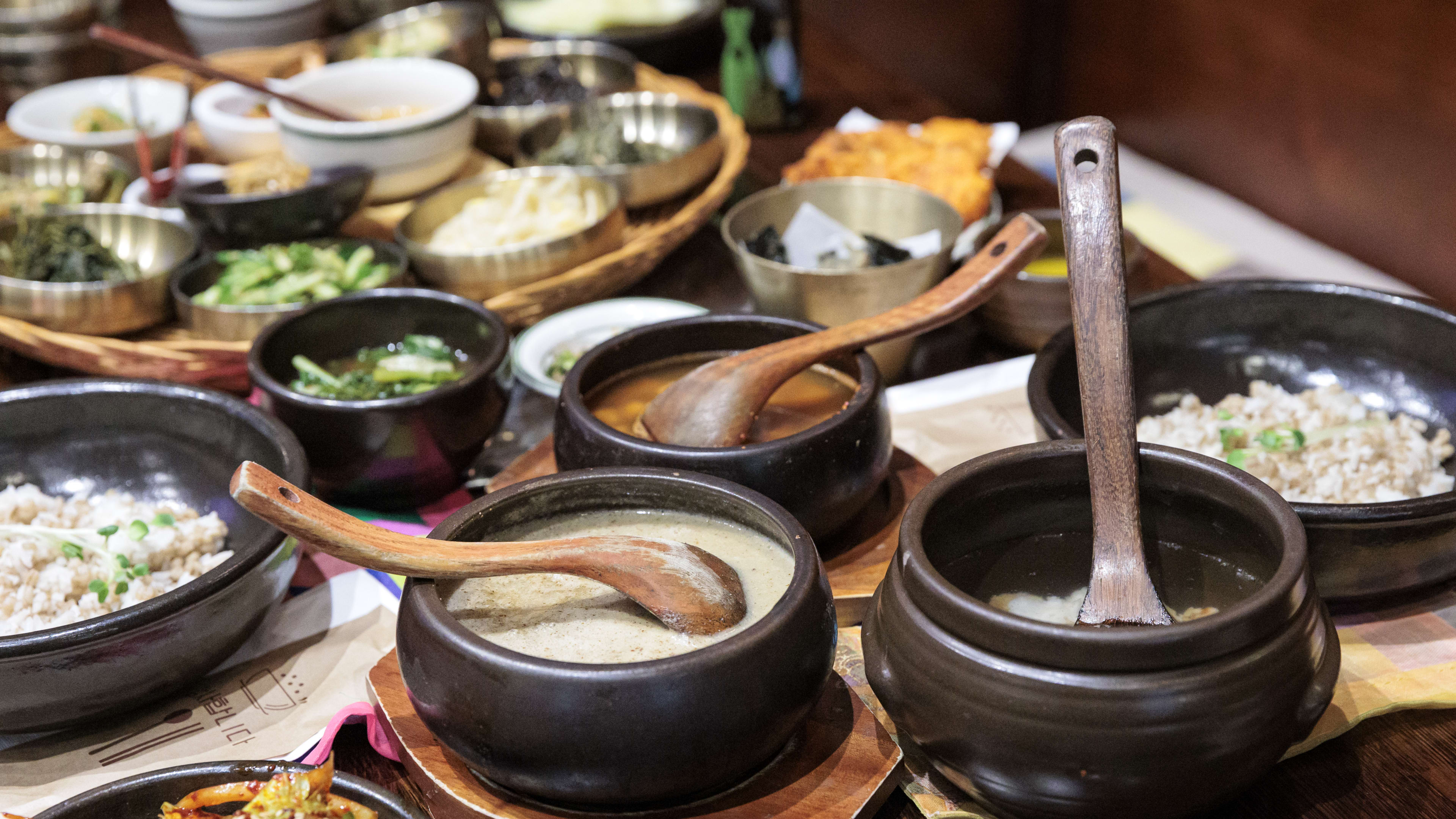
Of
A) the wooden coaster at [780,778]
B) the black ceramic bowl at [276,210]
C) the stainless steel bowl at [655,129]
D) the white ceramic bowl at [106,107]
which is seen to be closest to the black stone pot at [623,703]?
the wooden coaster at [780,778]

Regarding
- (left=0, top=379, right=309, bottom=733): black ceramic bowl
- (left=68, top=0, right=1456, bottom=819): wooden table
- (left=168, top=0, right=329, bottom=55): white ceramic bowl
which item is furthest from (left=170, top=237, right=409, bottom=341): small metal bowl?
(left=168, top=0, right=329, bottom=55): white ceramic bowl

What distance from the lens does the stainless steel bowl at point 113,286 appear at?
1.92 meters

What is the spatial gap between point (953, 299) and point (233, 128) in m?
1.77

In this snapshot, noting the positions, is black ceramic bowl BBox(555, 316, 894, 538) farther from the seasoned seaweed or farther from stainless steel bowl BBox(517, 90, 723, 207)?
stainless steel bowl BBox(517, 90, 723, 207)

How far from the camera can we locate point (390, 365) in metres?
1.72

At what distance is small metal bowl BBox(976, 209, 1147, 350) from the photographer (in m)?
1.86

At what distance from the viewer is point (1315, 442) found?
1460 millimetres

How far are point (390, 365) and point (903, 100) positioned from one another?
193 centimetres

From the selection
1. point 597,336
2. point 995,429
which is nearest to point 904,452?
point 995,429

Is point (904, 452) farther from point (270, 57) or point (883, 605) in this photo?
point (270, 57)

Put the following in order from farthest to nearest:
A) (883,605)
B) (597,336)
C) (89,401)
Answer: (597,336) < (89,401) < (883,605)

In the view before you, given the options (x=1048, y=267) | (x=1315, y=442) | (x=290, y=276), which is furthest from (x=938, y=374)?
(x=290, y=276)

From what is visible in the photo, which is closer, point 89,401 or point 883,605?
point 883,605

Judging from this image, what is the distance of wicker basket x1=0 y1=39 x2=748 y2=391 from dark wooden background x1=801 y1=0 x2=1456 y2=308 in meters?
0.87
